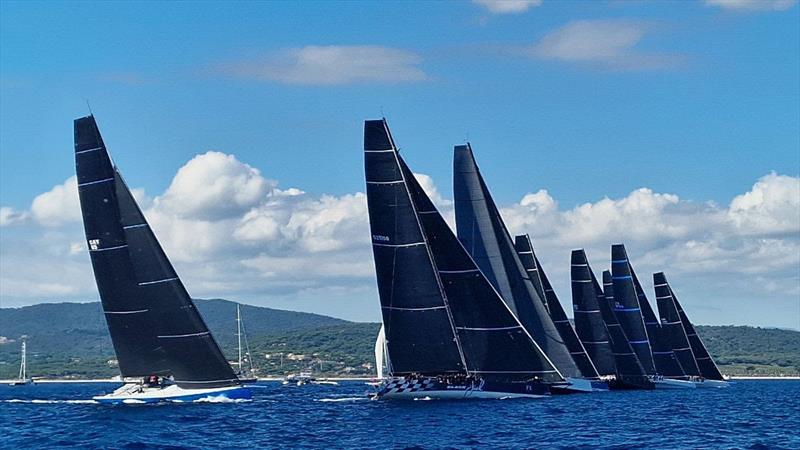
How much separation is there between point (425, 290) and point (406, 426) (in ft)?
50.4

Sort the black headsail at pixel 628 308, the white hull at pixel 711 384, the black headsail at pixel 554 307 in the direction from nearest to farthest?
the black headsail at pixel 554 307 < the black headsail at pixel 628 308 < the white hull at pixel 711 384

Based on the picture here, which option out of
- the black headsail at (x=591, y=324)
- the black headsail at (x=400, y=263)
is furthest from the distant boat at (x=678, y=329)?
the black headsail at (x=400, y=263)

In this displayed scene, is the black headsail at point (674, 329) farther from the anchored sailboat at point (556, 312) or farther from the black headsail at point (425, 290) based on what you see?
the black headsail at point (425, 290)

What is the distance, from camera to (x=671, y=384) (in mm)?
115375

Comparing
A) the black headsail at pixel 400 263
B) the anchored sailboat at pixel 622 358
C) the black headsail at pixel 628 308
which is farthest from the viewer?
the black headsail at pixel 628 308

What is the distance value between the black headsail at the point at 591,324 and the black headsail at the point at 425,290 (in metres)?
29.8

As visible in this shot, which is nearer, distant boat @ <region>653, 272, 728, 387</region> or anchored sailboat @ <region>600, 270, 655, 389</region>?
anchored sailboat @ <region>600, 270, 655, 389</region>

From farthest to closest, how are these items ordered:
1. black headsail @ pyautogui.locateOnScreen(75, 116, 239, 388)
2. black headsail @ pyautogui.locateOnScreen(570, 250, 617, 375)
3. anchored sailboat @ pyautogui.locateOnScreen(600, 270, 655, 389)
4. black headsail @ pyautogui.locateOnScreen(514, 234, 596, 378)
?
anchored sailboat @ pyautogui.locateOnScreen(600, 270, 655, 389), black headsail @ pyautogui.locateOnScreen(570, 250, 617, 375), black headsail @ pyautogui.locateOnScreen(514, 234, 596, 378), black headsail @ pyautogui.locateOnScreen(75, 116, 239, 388)

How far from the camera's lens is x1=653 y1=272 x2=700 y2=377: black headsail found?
119m

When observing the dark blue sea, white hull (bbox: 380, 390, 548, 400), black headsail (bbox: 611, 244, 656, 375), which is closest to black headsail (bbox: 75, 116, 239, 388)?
the dark blue sea

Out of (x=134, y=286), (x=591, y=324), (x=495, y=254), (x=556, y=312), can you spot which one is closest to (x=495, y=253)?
(x=495, y=254)

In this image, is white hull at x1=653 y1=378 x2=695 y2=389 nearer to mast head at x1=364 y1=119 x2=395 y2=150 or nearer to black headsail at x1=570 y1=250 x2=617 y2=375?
black headsail at x1=570 y1=250 x2=617 y2=375

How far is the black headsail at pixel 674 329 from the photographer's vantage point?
119 metres

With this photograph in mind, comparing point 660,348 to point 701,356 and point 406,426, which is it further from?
point 406,426
